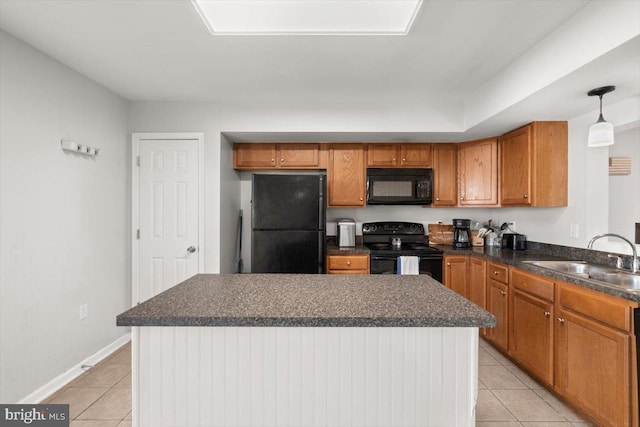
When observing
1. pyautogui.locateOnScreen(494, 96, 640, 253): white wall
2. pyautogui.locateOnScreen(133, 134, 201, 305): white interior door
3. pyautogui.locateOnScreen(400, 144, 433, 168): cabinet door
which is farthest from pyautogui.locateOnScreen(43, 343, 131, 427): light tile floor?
pyautogui.locateOnScreen(494, 96, 640, 253): white wall

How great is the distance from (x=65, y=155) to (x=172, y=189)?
94cm

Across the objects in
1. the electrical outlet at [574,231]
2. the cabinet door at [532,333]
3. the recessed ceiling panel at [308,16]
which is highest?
the recessed ceiling panel at [308,16]

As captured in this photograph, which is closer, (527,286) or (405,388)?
(405,388)

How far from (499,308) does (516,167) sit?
1311 millimetres

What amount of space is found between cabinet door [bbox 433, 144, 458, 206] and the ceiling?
67 centimetres

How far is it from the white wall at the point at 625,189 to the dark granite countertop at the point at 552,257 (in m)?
0.28

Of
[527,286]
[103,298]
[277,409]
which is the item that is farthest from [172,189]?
[527,286]

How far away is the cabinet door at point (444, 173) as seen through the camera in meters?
3.61

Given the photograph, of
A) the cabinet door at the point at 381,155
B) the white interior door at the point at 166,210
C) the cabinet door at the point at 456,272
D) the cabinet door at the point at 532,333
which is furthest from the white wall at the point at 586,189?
the white interior door at the point at 166,210

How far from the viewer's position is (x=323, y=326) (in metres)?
1.16

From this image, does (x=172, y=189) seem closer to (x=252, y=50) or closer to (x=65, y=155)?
(x=65, y=155)

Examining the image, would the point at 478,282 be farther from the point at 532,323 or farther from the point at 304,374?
the point at 304,374

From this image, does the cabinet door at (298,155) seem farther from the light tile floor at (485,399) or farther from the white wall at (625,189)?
the white wall at (625,189)

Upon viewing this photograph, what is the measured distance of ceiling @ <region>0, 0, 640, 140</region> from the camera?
69.4 inches
